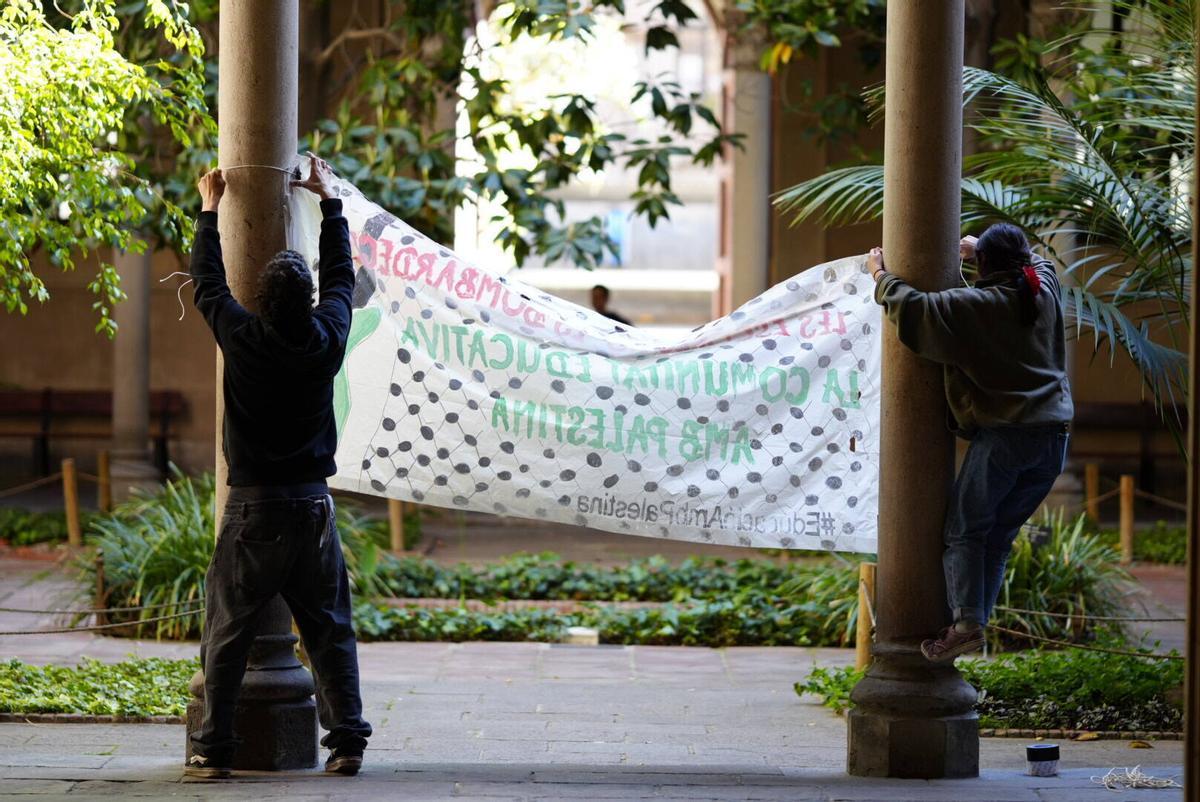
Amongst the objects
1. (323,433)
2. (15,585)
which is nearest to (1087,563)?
(323,433)

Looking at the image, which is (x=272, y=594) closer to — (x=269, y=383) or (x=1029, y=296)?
(x=269, y=383)

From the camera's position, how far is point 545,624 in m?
10.4

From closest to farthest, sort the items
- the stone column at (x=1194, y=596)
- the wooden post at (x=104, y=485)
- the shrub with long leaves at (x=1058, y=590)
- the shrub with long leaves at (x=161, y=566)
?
Result: the stone column at (x=1194, y=596), the shrub with long leaves at (x=1058, y=590), the shrub with long leaves at (x=161, y=566), the wooden post at (x=104, y=485)

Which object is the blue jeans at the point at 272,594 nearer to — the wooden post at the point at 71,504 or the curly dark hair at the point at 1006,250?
the curly dark hair at the point at 1006,250

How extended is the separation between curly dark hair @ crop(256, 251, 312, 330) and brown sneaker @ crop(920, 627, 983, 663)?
2.57 meters

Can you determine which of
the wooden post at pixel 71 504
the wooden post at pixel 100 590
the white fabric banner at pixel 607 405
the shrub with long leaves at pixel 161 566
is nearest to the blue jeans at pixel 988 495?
the white fabric banner at pixel 607 405

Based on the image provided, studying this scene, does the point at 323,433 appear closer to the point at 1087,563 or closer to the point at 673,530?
the point at 673,530

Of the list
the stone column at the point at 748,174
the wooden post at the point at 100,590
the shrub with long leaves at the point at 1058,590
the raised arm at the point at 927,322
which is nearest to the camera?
the raised arm at the point at 927,322

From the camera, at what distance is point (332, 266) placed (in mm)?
5902

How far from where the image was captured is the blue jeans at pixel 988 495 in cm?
571

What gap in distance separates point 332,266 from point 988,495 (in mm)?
2578

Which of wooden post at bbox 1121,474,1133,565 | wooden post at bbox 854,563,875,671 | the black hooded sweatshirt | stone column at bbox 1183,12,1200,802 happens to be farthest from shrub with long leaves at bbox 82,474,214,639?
wooden post at bbox 1121,474,1133,565

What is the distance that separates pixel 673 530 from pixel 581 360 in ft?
2.82

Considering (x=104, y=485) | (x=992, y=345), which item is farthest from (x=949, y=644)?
(x=104, y=485)
